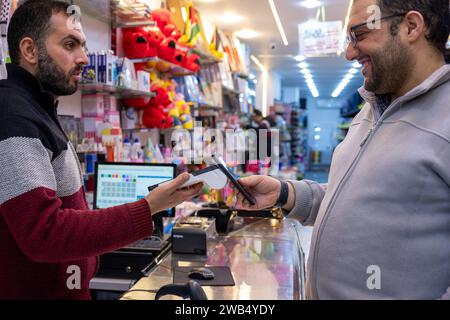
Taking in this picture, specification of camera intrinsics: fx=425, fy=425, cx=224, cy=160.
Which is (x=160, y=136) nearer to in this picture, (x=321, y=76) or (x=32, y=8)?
(x=32, y=8)

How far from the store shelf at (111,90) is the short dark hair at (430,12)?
220 cm

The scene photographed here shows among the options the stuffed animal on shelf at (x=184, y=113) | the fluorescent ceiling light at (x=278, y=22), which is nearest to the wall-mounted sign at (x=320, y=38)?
the fluorescent ceiling light at (x=278, y=22)

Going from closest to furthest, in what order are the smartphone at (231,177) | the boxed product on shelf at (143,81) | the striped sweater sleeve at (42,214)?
1. the striped sweater sleeve at (42,214)
2. the smartphone at (231,177)
3. the boxed product on shelf at (143,81)

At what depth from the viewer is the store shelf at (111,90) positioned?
309 cm

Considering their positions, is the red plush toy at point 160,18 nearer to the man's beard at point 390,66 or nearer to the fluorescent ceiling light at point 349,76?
the man's beard at point 390,66

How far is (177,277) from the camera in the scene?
2012 millimetres

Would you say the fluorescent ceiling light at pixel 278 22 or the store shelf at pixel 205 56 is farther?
the fluorescent ceiling light at pixel 278 22

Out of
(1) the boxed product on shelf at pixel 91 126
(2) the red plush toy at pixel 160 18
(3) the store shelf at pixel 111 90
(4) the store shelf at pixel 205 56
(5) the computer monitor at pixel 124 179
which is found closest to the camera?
(5) the computer monitor at pixel 124 179

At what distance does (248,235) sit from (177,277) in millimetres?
1050

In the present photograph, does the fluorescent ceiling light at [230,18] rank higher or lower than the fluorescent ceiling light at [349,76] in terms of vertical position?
higher

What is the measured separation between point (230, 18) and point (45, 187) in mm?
5600

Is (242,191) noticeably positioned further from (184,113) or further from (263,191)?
(184,113)

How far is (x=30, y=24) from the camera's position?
5.10 ft
